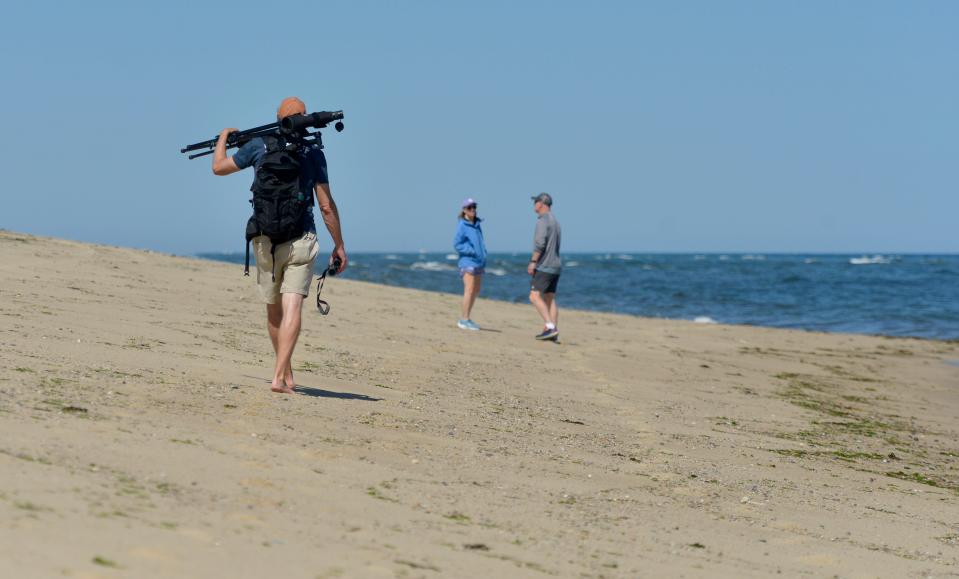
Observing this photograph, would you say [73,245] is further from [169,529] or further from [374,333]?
[169,529]

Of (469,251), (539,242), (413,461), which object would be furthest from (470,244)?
(413,461)

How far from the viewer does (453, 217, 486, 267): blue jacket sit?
46.7 ft

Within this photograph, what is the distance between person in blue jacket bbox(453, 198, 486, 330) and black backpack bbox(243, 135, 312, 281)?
7687 mm

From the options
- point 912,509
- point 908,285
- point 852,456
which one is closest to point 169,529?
point 912,509

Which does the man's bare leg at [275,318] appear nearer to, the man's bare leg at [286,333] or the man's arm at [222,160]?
the man's bare leg at [286,333]

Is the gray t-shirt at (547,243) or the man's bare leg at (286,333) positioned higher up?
the gray t-shirt at (547,243)

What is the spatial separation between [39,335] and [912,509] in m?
5.78

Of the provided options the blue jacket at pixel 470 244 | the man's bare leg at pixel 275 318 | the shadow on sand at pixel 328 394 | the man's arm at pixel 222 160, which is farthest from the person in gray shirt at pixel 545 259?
the man's arm at pixel 222 160

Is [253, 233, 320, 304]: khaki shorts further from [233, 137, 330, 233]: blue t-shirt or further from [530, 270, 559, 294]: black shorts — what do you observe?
[530, 270, 559, 294]: black shorts

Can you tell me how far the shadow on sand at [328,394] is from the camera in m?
6.99

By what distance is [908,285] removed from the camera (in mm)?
41906

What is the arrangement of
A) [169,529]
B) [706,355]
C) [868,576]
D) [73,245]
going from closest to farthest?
[169,529] < [868,576] < [706,355] < [73,245]

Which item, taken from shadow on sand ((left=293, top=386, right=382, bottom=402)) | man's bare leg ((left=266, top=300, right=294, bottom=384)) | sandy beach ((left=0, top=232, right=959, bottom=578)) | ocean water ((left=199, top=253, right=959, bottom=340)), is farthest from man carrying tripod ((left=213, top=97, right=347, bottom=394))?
ocean water ((left=199, top=253, right=959, bottom=340))

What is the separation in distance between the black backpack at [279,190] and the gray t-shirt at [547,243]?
7506 millimetres
